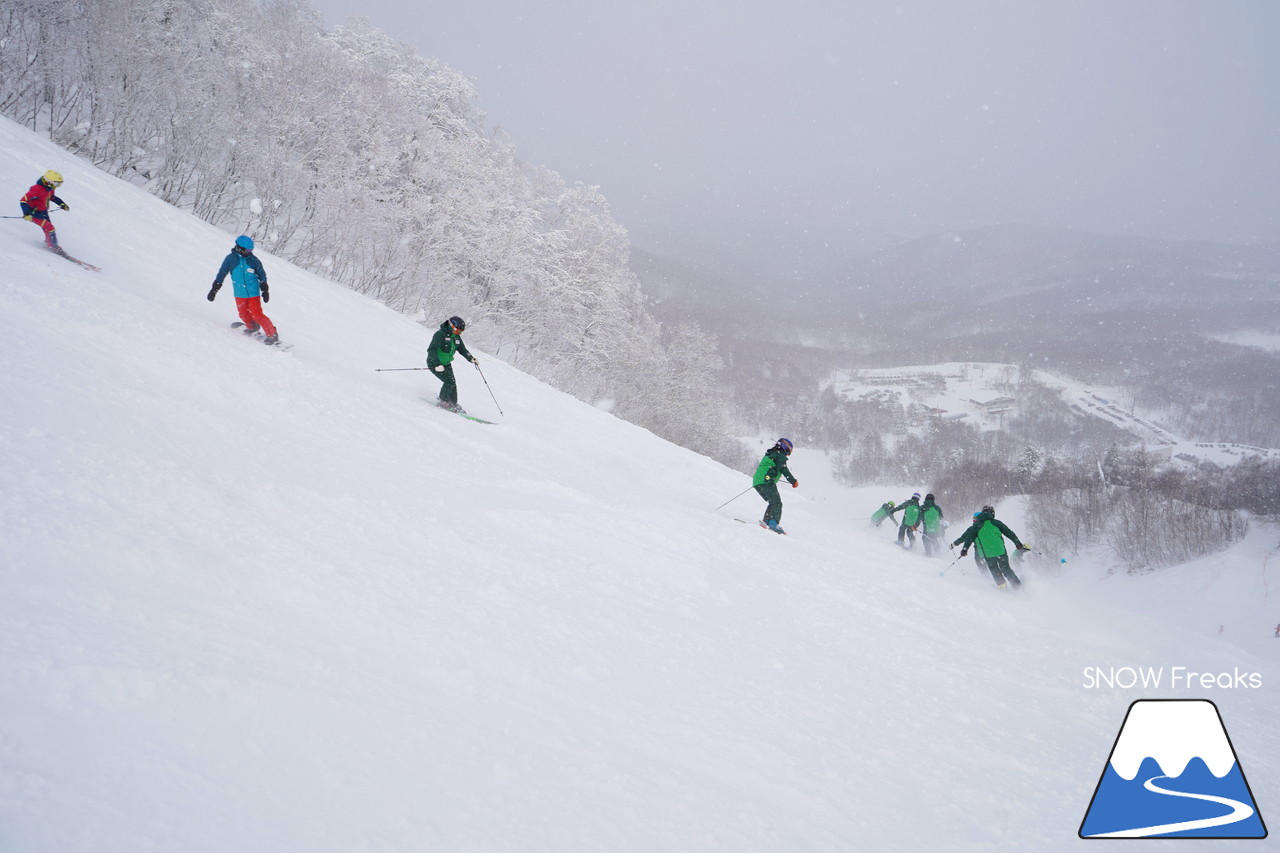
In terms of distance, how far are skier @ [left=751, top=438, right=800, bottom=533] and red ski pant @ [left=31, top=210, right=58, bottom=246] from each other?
1275cm

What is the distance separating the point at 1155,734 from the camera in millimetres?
3998

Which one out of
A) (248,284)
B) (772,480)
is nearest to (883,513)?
(772,480)

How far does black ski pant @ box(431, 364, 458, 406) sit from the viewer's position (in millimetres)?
11695

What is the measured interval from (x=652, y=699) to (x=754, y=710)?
2.73 feet

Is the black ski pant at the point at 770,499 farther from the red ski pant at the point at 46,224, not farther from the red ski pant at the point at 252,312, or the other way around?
the red ski pant at the point at 46,224

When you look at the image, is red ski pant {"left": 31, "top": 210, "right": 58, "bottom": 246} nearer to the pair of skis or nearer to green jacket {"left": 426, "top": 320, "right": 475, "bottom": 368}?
the pair of skis

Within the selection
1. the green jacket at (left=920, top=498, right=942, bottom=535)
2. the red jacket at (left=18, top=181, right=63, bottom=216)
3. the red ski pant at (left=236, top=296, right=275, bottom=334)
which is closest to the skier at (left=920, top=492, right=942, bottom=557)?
the green jacket at (left=920, top=498, right=942, bottom=535)

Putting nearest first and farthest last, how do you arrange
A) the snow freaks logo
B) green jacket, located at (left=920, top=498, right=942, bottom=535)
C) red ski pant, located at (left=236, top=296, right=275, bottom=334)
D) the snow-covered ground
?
the snow freaks logo, red ski pant, located at (left=236, top=296, right=275, bottom=334), green jacket, located at (left=920, top=498, right=942, bottom=535), the snow-covered ground

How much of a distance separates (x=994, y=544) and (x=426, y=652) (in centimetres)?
1099

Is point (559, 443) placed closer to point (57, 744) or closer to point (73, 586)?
point (73, 586)

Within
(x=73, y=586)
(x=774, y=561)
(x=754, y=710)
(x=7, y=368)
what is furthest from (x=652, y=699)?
(x=7, y=368)

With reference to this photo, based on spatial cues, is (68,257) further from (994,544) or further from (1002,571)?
(1002,571)

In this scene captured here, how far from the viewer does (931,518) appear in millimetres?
17047

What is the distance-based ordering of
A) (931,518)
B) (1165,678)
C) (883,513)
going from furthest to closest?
1. (883,513)
2. (931,518)
3. (1165,678)
